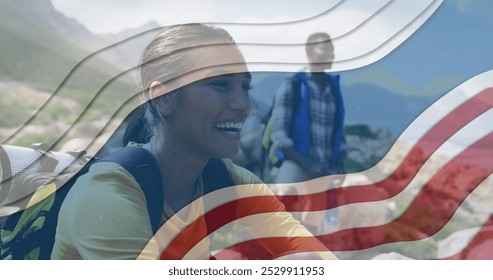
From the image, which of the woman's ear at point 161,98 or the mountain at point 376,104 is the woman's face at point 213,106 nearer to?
the woman's ear at point 161,98

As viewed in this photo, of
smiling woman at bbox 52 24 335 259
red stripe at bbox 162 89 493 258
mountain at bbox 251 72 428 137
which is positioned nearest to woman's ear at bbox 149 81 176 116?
smiling woman at bbox 52 24 335 259

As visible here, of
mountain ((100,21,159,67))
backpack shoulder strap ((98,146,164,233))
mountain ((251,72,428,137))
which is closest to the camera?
backpack shoulder strap ((98,146,164,233))

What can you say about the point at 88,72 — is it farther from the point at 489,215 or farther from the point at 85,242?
the point at 489,215

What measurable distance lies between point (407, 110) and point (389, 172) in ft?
0.76

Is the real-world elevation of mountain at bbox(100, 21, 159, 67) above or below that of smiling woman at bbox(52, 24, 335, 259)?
above

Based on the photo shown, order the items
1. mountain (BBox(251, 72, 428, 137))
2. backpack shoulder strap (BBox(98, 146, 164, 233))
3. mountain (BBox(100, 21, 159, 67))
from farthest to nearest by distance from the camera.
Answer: mountain (BBox(251, 72, 428, 137)) < mountain (BBox(100, 21, 159, 67)) < backpack shoulder strap (BBox(98, 146, 164, 233))

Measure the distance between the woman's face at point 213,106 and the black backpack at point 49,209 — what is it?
0.08 m

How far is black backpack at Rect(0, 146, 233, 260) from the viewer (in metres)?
2.04

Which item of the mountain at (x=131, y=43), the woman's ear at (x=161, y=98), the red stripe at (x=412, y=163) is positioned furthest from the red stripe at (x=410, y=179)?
the mountain at (x=131, y=43)

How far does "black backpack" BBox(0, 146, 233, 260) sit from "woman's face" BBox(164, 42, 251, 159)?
0.27 ft

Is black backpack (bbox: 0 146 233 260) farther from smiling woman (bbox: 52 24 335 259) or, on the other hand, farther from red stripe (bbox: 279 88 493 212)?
red stripe (bbox: 279 88 493 212)
